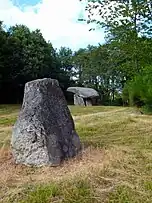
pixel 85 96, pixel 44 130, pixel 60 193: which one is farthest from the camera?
pixel 85 96

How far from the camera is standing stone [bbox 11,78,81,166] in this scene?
3.48 metres

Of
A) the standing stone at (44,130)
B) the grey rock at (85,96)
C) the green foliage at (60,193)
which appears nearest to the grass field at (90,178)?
the green foliage at (60,193)

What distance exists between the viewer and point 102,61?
2100 cm

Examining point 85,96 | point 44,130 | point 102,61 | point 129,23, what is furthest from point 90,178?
point 102,61

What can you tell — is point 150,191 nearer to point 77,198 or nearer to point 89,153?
point 77,198

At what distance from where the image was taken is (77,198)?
8.54ft

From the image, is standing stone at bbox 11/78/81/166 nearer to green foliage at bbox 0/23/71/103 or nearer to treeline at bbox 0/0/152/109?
treeline at bbox 0/0/152/109

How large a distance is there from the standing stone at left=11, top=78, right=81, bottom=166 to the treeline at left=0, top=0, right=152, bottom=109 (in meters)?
1.57

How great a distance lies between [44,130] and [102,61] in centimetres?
1779

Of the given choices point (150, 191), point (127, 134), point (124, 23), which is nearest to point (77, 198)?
point (150, 191)

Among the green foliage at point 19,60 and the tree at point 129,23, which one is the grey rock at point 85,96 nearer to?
the green foliage at point 19,60

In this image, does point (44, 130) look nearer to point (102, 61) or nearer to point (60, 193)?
point (60, 193)

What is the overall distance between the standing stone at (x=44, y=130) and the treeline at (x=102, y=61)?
1.57 metres

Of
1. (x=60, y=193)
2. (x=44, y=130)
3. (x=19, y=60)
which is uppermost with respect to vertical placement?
(x=19, y=60)
